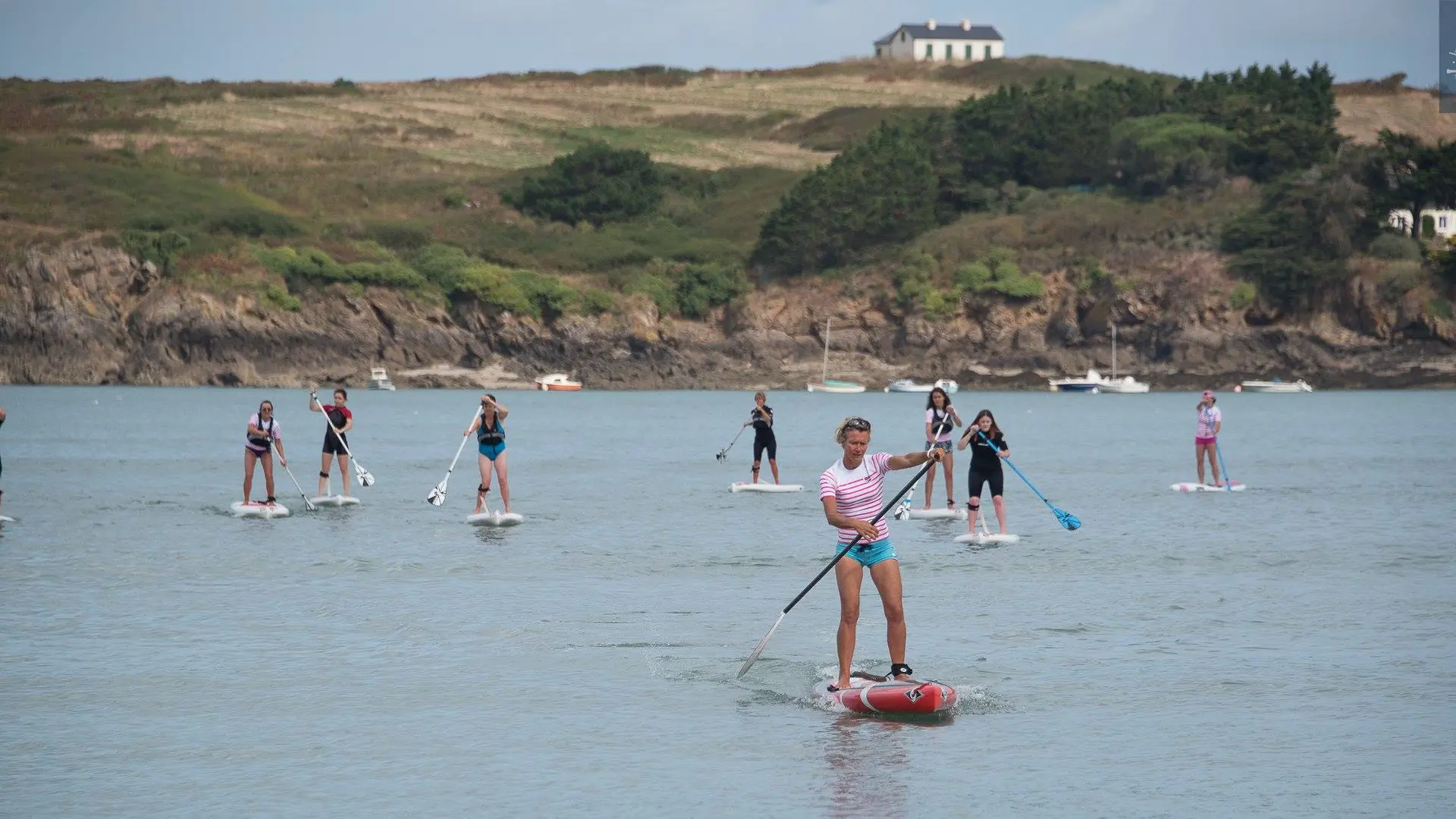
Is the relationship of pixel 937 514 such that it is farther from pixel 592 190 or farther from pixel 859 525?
pixel 592 190

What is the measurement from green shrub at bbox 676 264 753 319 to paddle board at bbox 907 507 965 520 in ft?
276

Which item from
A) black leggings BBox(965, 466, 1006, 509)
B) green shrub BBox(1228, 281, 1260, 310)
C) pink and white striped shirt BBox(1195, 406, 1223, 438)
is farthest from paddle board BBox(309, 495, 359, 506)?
green shrub BBox(1228, 281, 1260, 310)

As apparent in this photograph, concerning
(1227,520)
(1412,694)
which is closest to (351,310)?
(1227,520)

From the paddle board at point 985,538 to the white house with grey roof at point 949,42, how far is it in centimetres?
16873

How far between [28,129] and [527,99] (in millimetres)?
45439

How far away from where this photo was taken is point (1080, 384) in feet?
348

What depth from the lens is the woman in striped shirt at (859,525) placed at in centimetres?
1273

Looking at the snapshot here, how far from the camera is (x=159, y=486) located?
35156 millimetres

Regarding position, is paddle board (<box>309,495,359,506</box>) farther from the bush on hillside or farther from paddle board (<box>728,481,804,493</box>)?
the bush on hillside

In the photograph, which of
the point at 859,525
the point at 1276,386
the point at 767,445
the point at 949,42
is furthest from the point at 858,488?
the point at 949,42

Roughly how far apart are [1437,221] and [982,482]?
96.1 m

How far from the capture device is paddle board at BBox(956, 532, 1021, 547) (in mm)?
24297

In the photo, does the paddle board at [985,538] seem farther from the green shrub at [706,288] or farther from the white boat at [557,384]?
the green shrub at [706,288]

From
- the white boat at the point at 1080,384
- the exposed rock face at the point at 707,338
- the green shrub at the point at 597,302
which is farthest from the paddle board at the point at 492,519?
the green shrub at the point at 597,302
